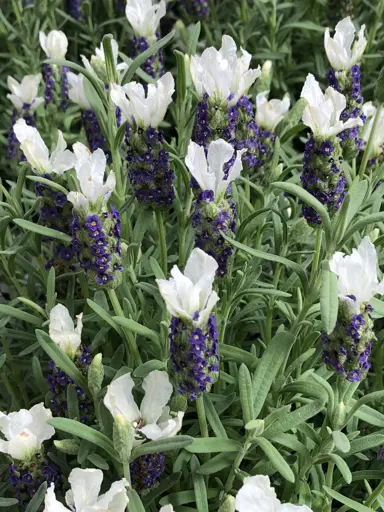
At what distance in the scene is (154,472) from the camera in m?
1.29

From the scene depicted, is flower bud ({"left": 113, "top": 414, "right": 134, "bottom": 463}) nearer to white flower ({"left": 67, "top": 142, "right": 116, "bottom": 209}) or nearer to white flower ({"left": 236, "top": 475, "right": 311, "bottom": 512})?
white flower ({"left": 236, "top": 475, "right": 311, "bottom": 512})

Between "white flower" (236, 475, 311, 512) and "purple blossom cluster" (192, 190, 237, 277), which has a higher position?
"purple blossom cluster" (192, 190, 237, 277)

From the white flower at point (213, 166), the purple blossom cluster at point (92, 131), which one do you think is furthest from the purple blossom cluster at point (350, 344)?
the purple blossom cluster at point (92, 131)

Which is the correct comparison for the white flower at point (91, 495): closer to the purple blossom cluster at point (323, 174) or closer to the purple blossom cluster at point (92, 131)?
the purple blossom cluster at point (323, 174)

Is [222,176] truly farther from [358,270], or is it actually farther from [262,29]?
[262,29]

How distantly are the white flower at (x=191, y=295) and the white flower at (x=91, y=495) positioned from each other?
291mm

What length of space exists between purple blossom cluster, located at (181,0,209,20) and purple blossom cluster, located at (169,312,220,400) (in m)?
1.74

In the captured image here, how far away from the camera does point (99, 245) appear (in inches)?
50.4

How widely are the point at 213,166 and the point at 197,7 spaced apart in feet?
4.76

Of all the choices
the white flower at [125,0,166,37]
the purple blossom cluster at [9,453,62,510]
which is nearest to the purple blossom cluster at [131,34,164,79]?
the white flower at [125,0,166,37]

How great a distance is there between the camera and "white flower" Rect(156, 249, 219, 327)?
1098 millimetres

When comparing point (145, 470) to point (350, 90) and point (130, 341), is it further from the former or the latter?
point (350, 90)

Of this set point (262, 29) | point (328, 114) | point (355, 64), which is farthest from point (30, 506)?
point (262, 29)

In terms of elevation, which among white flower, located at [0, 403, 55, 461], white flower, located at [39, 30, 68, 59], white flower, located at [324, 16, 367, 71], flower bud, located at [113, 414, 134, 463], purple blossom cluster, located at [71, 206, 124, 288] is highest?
white flower, located at [324, 16, 367, 71]
